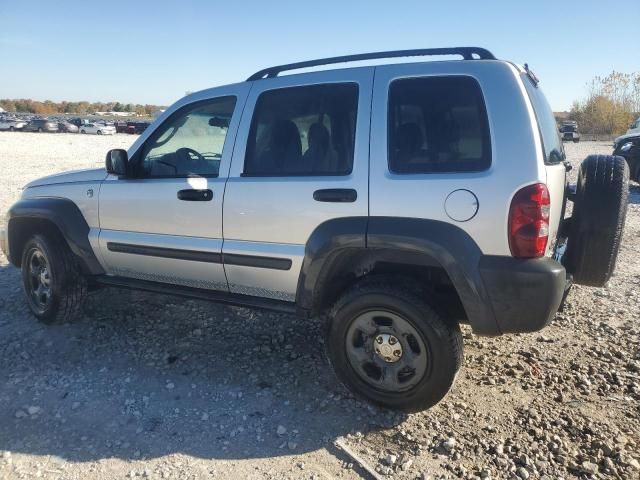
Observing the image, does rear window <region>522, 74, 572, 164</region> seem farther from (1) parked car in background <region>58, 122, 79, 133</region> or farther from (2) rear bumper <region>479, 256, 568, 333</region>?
(1) parked car in background <region>58, 122, 79, 133</region>

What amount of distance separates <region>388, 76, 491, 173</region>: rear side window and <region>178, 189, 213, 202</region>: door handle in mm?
1278

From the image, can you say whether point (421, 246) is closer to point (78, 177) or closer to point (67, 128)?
point (78, 177)

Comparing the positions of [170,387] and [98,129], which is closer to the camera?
[170,387]

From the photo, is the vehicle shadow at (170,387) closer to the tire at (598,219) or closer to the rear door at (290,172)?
the rear door at (290,172)

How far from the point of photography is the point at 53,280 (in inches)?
165

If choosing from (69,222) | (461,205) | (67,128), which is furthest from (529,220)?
(67,128)

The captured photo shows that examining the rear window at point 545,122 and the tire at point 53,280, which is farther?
the tire at point 53,280

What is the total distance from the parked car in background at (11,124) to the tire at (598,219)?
178 ft

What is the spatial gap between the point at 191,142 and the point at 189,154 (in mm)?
89

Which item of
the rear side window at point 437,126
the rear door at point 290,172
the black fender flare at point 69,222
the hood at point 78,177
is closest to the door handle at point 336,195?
the rear door at point 290,172

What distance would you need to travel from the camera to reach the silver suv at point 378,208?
2.66 metres

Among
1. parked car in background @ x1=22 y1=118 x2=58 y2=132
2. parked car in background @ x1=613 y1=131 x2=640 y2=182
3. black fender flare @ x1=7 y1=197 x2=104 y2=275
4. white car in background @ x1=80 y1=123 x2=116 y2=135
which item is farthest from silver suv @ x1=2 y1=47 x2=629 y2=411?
parked car in background @ x1=22 y1=118 x2=58 y2=132

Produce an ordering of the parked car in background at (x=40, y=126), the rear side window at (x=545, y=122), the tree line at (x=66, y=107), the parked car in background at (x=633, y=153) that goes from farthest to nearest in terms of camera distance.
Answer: the tree line at (x=66, y=107) → the parked car in background at (x=40, y=126) → the parked car in background at (x=633, y=153) → the rear side window at (x=545, y=122)

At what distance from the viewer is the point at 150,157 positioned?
3.88 metres
